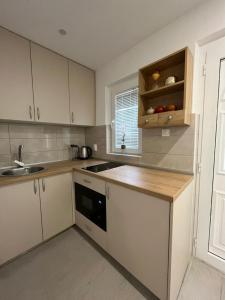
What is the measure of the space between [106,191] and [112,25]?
5.34 ft

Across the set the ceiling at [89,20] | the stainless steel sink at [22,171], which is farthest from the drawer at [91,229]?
the ceiling at [89,20]

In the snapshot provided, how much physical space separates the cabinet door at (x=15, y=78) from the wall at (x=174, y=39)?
3.42 feet

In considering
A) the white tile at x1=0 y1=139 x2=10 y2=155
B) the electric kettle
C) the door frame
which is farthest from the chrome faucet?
the door frame

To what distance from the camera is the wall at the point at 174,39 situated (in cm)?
110

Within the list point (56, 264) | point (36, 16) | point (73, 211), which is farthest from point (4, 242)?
point (36, 16)

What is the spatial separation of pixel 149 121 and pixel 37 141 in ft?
5.12

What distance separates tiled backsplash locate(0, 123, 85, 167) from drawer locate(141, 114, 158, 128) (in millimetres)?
1391

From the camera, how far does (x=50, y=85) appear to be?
1.74 metres

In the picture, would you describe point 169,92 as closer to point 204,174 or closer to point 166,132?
point 166,132

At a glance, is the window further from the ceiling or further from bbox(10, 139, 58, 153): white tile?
bbox(10, 139, 58, 153): white tile

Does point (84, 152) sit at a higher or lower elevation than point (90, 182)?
higher

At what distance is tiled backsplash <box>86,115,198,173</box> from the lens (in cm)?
128

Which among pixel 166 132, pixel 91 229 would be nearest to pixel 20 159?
pixel 91 229

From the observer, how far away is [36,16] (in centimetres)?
126
